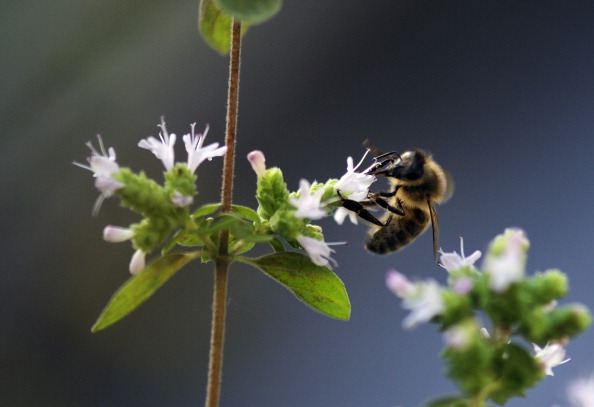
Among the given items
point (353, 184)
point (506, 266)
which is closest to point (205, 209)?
point (353, 184)

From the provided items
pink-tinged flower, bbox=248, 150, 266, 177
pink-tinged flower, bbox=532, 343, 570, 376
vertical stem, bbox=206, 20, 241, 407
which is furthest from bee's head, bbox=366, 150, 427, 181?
pink-tinged flower, bbox=532, 343, 570, 376

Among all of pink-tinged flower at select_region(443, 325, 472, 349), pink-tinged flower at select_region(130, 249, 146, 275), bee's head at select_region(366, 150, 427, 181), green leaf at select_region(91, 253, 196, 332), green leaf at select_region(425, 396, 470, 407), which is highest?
bee's head at select_region(366, 150, 427, 181)

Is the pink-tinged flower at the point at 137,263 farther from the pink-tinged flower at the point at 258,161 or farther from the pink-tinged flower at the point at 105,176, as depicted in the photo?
the pink-tinged flower at the point at 258,161

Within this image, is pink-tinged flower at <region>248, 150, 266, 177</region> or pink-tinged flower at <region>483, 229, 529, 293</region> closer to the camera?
pink-tinged flower at <region>483, 229, 529, 293</region>

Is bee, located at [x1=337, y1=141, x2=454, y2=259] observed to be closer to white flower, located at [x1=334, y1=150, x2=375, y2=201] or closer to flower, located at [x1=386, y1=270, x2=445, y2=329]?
white flower, located at [x1=334, y1=150, x2=375, y2=201]

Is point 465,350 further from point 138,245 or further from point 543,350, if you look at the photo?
point 138,245

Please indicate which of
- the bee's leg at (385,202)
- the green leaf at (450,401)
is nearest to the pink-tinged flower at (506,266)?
the green leaf at (450,401)
